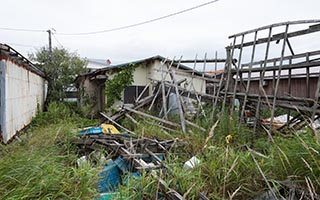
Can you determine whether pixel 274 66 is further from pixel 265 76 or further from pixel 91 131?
pixel 91 131

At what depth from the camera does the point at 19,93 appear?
6418 mm

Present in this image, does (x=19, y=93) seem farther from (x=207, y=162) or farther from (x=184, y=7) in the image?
(x=184, y=7)

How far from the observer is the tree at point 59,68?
45.1 feet

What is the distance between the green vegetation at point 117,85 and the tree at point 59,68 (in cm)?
438

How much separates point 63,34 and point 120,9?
6.85 metres

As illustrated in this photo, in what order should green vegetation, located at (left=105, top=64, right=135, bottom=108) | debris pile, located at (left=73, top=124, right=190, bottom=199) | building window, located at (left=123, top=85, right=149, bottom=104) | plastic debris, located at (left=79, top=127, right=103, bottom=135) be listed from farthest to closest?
building window, located at (left=123, top=85, right=149, bottom=104) → green vegetation, located at (left=105, top=64, right=135, bottom=108) → plastic debris, located at (left=79, top=127, right=103, bottom=135) → debris pile, located at (left=73, top=124, right=190, bottom=199)

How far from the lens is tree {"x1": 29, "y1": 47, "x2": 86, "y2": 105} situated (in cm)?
1374

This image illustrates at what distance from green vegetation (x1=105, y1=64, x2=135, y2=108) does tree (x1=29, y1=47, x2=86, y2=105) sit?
172 inches

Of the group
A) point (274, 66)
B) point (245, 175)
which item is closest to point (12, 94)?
point (245, 175)

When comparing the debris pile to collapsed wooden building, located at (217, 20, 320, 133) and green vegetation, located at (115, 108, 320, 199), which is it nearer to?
green vegetation, located at (115, 108, 320, 199)

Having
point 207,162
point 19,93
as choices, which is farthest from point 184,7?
point 207,162

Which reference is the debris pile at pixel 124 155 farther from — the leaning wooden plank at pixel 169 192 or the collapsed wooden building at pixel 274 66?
the collapsed wooden building at pixel 274 66

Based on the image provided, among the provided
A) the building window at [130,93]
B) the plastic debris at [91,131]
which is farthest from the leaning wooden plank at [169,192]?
the building window at [130,93]

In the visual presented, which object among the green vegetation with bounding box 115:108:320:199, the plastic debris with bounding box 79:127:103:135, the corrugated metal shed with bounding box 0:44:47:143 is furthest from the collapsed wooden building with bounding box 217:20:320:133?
the corrugated metal shed with bounding box 0:44:47:143
